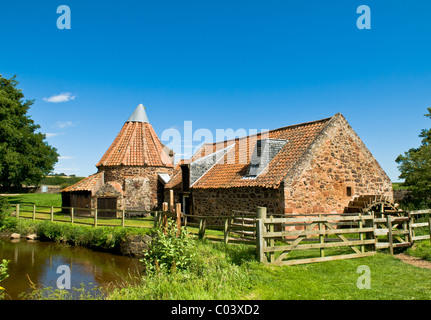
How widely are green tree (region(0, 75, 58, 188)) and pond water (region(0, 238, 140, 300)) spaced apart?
1413cm

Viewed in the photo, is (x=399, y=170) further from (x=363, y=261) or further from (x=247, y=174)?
(x=363, y=261)

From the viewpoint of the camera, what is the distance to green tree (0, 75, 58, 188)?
1227 inches

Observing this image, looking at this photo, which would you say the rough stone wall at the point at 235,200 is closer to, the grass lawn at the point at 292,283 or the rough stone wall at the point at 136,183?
the grass lawn at the point at 292,283

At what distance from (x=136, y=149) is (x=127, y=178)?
9.61ft

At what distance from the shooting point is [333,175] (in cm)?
1638

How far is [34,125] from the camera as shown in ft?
126

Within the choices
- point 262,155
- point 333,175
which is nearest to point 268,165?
point 262,155

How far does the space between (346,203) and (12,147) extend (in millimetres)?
31483

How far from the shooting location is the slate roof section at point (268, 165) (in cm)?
1600

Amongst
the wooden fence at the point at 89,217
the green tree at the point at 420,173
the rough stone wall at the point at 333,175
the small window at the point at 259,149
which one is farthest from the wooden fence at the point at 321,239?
the green tree at the point at 420,173

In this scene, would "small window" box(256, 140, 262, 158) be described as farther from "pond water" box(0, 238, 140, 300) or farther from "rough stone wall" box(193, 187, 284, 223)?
"pond water" box(0, 238, 140, 300)

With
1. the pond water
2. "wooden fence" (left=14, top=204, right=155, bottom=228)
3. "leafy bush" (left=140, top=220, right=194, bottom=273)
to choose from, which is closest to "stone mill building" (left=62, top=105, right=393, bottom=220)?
"wooden fence" (left=14, top=204, right=155, bottom=228)
